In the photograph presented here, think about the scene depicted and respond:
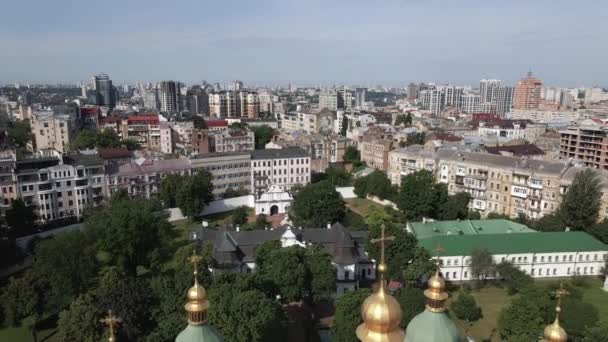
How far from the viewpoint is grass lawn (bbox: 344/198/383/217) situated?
6133cm

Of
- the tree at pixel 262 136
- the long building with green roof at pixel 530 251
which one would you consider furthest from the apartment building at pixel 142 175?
the tree at pixel 262 136

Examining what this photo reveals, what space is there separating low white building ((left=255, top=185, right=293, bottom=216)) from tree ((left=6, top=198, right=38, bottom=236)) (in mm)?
25393

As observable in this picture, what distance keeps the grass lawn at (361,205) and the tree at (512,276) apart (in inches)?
909

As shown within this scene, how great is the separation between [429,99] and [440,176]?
143 metres

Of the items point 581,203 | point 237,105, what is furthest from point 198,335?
point 237,105

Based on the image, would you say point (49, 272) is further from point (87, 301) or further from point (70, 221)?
point (70, 221)

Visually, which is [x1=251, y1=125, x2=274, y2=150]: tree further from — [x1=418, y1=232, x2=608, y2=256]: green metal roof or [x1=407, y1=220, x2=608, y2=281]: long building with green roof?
[x1=418, y1=232, x2=608, y2=256]: green metal roof

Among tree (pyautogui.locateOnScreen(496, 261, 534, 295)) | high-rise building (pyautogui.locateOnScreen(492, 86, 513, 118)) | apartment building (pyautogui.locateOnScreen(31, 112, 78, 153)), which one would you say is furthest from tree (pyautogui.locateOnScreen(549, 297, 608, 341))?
high-rise building (pyautogui.locateOnScreen(492, 86, 513, 118))

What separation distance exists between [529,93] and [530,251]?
453 feet

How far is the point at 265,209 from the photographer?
2352 inches

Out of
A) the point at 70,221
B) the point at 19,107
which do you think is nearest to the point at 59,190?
the point at 70,221

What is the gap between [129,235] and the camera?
38438 mm

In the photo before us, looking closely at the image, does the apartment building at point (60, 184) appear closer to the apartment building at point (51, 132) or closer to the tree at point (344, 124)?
the apartment building at point (51, 132)

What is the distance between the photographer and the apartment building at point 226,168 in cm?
6581
